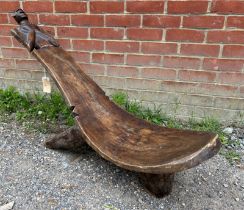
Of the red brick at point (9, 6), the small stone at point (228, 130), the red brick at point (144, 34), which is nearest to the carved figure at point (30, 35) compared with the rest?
the red brick at point (9, 6)

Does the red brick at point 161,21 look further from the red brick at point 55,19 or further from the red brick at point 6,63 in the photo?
the red brick at point 6,63

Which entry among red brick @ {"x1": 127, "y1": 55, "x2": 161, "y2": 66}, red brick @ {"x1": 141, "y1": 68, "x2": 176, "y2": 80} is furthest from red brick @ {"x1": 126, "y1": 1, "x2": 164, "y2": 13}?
red brick @ {"x1": 141, "y1": 68, "x2": 176, "y2": 80}

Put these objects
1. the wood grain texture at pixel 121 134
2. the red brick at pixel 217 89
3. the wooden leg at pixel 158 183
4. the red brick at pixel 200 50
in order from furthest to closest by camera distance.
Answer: the red brick at pixel 217 89
the red brick at pixel 200 50
the wooden leg at pixel 158 183
the wood grain texture at pixel 121 134

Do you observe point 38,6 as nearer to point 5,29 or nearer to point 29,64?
point 5,29

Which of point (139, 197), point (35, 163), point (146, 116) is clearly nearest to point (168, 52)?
point (146, 116)

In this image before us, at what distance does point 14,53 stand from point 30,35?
69cm

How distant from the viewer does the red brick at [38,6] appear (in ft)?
7.75

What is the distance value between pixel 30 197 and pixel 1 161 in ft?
1.47

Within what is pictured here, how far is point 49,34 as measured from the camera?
2316mm

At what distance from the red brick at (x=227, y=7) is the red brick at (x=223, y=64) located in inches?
14.0

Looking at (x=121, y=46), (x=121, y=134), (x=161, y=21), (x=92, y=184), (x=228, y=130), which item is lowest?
(x=92, y=184)

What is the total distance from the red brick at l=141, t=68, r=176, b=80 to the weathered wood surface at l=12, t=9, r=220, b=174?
0.52 metres

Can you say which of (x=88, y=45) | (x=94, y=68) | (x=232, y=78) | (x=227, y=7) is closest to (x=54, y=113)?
(x=94, y=68)

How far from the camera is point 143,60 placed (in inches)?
92.7
